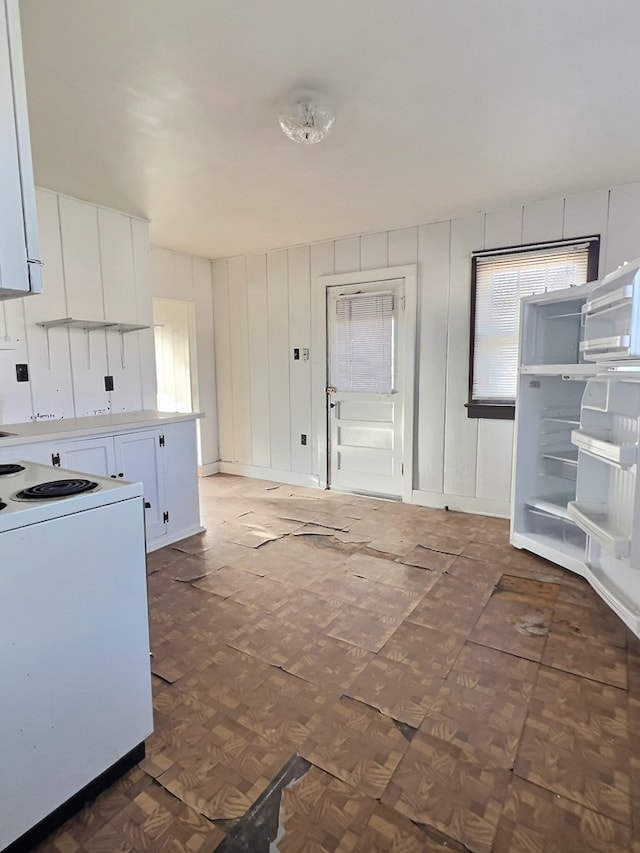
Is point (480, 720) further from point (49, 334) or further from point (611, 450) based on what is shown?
point (49, 334)

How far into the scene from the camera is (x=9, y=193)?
1383mm

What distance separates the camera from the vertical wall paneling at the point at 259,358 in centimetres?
525

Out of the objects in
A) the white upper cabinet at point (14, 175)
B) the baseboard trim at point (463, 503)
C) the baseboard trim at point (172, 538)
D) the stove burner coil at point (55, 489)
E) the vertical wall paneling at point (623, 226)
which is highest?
the vertical wall paneling at point (623, 226)

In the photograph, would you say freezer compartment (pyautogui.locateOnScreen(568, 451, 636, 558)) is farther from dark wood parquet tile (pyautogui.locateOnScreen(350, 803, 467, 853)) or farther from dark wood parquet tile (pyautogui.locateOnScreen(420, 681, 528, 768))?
dark wood parquet tile (pyautogui.locateOnScreen(350, 803, 467, 853))

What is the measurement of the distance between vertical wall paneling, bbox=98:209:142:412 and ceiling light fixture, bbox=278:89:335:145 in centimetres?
206

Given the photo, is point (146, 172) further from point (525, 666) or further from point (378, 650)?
point (525, 666)

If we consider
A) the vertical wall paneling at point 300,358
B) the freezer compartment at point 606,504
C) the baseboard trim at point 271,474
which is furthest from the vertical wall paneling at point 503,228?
the baseboard trim at point 271,474

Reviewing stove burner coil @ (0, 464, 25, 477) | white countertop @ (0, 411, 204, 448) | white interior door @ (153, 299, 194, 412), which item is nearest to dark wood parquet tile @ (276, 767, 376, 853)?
stove burner coil @ (0, 464, 25, 477)

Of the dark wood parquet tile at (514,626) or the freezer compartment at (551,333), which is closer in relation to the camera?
the dark wood parquet tile at (514,626)

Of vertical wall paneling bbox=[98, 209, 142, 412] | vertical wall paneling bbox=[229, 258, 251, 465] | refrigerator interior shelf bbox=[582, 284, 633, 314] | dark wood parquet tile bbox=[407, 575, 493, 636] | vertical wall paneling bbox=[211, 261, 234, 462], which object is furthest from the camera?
vertical wall paneling bbox=[211, 261, 234, 462]

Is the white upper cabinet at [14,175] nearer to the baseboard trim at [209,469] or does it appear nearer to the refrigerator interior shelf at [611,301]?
the refrigerator interior shelf at [611,301]

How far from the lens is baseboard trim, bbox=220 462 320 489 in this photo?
518 cm

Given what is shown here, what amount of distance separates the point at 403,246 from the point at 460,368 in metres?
1.24

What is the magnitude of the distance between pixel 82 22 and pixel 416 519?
3.70 metres
